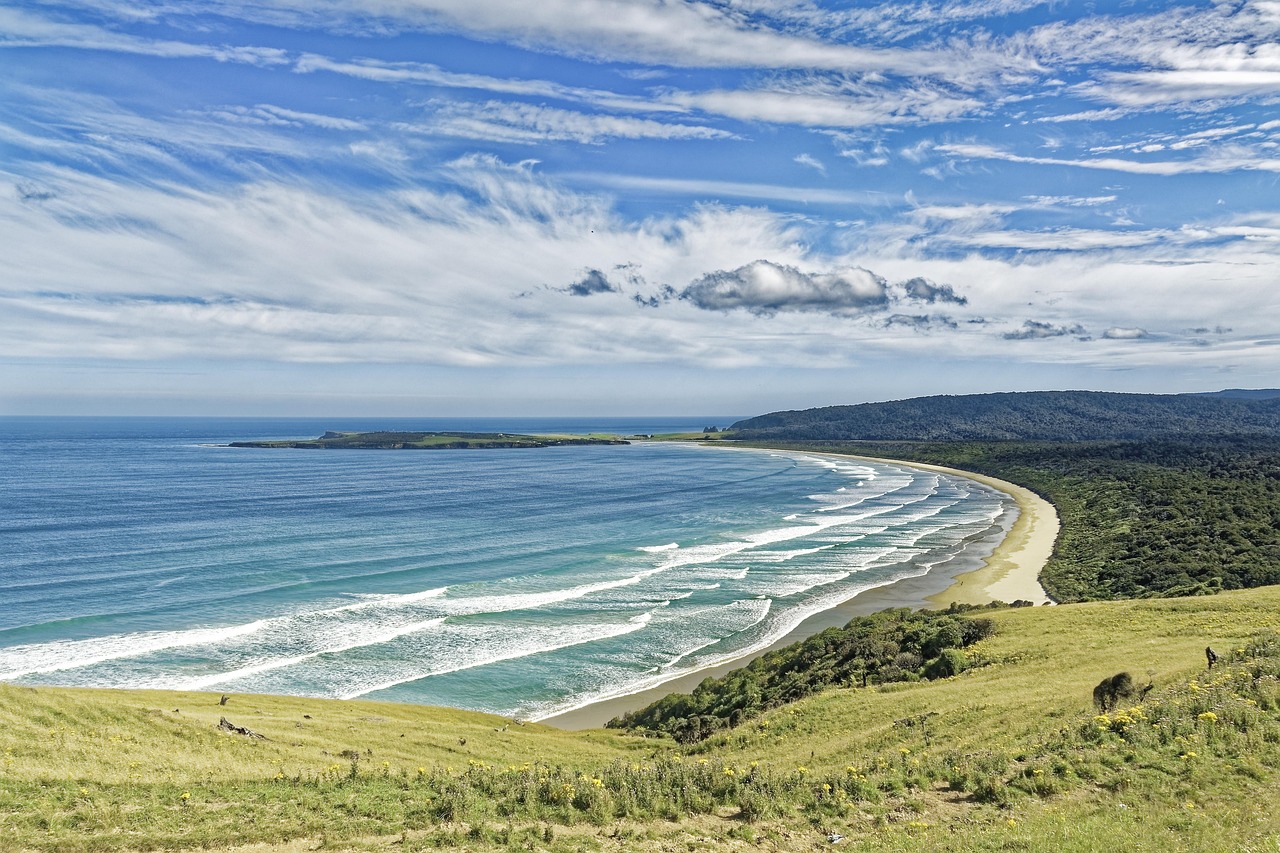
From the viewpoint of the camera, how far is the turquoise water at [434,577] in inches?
1524

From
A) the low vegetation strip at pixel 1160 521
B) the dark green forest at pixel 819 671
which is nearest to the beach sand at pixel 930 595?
the low vegetation strip at pixel 1160 521

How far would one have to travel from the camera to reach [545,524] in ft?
284

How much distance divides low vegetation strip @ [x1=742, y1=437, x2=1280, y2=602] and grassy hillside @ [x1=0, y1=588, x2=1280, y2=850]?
32286mm

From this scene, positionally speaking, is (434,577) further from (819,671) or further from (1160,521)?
(1160,521)

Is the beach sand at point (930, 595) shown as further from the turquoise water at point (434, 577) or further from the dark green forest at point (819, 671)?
the dark green forest at point (819, 671)

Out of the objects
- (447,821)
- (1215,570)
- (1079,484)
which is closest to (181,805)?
(447,821)

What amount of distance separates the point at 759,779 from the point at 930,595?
4342 centimetres

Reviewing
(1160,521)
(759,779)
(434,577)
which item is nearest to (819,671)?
(759,779)

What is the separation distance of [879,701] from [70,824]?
2288 centimetres

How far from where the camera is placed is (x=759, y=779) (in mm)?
16766

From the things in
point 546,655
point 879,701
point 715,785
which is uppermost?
→ point 715,785

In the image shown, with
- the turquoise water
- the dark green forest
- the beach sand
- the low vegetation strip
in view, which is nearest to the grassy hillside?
the dark green forest

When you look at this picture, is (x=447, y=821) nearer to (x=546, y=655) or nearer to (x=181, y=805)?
(x=181, y=805)

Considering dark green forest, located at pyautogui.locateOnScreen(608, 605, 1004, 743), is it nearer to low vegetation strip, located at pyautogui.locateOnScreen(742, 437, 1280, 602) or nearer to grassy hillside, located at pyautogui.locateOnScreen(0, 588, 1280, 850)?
grassy hillside, located at pyautogui.locateOnScreen(0, 588, 1280, 850)
